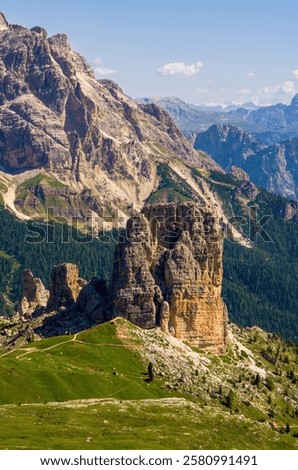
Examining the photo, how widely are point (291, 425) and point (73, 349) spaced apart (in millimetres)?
54308

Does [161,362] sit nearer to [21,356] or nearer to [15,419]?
[21,356]

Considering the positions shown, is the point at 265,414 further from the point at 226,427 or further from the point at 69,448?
the point at 69,448

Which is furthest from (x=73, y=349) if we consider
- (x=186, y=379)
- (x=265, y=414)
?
(x=265, y=414)

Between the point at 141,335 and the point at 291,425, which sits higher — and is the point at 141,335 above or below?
above

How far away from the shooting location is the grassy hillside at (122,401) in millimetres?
131000

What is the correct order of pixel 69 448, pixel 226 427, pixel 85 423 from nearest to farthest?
pixel 69 448
pixel 85 423
pixel 226 427

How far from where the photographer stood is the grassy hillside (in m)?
131

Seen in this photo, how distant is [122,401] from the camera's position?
164000mm

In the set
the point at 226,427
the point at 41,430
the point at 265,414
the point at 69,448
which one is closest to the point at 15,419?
the point at 41,430

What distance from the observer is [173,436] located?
136m

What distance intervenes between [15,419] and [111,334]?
194 feet

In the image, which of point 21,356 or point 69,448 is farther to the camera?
point 21,356

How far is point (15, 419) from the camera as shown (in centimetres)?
13700

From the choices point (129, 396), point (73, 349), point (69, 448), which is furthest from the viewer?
point (73, 349)
